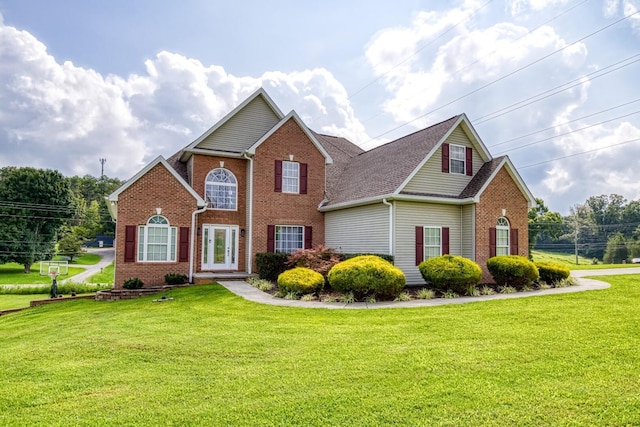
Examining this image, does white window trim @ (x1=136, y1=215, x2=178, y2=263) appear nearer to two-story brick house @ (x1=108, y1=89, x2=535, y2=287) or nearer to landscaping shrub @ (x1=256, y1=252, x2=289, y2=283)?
two-story brick house @ (x1=108, y1=89, x2=535, y2=287)

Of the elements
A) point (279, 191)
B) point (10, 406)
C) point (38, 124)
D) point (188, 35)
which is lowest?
point (10, 406)

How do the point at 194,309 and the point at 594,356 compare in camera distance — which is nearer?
the point at 594,356

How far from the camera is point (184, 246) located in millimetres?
16156

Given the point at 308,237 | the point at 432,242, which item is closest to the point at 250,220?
the point at 308,237

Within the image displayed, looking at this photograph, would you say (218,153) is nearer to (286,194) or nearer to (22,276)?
(286,194)

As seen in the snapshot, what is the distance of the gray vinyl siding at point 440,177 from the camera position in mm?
15758

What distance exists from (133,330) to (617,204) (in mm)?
100013

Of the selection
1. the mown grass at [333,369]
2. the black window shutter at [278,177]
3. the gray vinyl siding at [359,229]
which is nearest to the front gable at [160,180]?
the black window shutter at [278,177]

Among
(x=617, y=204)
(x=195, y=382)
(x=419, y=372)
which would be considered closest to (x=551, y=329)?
(x=419, y=372)

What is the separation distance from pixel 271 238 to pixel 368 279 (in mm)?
7783

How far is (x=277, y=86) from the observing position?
68.0ft

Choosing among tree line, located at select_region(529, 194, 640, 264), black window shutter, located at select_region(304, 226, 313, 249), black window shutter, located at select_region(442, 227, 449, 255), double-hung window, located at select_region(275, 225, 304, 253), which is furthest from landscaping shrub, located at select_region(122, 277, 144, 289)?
tree line, located at select_region(529, 194, 640, 264)

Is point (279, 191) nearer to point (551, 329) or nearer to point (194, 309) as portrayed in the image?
point (194, 309)

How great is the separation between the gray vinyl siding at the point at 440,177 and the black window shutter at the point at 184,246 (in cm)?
889
